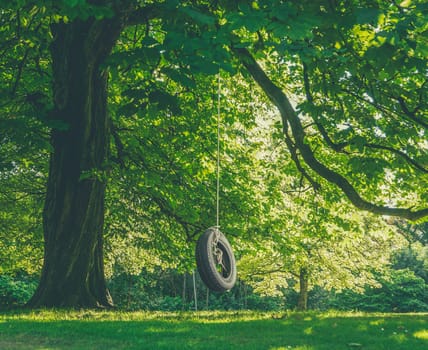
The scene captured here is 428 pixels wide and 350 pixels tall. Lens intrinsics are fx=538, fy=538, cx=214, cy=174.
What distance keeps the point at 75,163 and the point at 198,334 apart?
5.22 metres

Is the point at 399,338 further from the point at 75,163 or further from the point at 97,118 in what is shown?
the point at 97,118

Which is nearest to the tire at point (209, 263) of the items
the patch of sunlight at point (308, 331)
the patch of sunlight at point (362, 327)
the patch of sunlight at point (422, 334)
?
the patch of sunlight at point (308, 331)

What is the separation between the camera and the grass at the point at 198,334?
6070mm

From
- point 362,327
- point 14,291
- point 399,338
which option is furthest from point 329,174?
point 14,291

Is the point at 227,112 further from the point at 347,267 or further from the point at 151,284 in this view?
the point at 151,284

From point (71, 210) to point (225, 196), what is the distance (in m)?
4.55

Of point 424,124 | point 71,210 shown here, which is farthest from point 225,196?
point 424,124

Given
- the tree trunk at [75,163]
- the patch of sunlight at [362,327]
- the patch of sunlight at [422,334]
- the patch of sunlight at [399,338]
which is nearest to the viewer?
the patch of sunlight at [399,338]

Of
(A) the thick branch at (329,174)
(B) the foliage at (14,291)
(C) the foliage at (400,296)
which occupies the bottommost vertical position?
(C) the foliage at (400,296)

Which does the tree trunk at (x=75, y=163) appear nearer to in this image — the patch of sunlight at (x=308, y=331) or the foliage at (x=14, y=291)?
the patch of sunlight at (x=308, y=331)

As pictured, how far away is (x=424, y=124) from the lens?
29.2ft

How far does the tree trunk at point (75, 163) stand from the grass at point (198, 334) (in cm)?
186

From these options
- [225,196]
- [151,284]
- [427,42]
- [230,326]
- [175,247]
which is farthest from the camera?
[151,284]

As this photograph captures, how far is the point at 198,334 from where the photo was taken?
6.83m
